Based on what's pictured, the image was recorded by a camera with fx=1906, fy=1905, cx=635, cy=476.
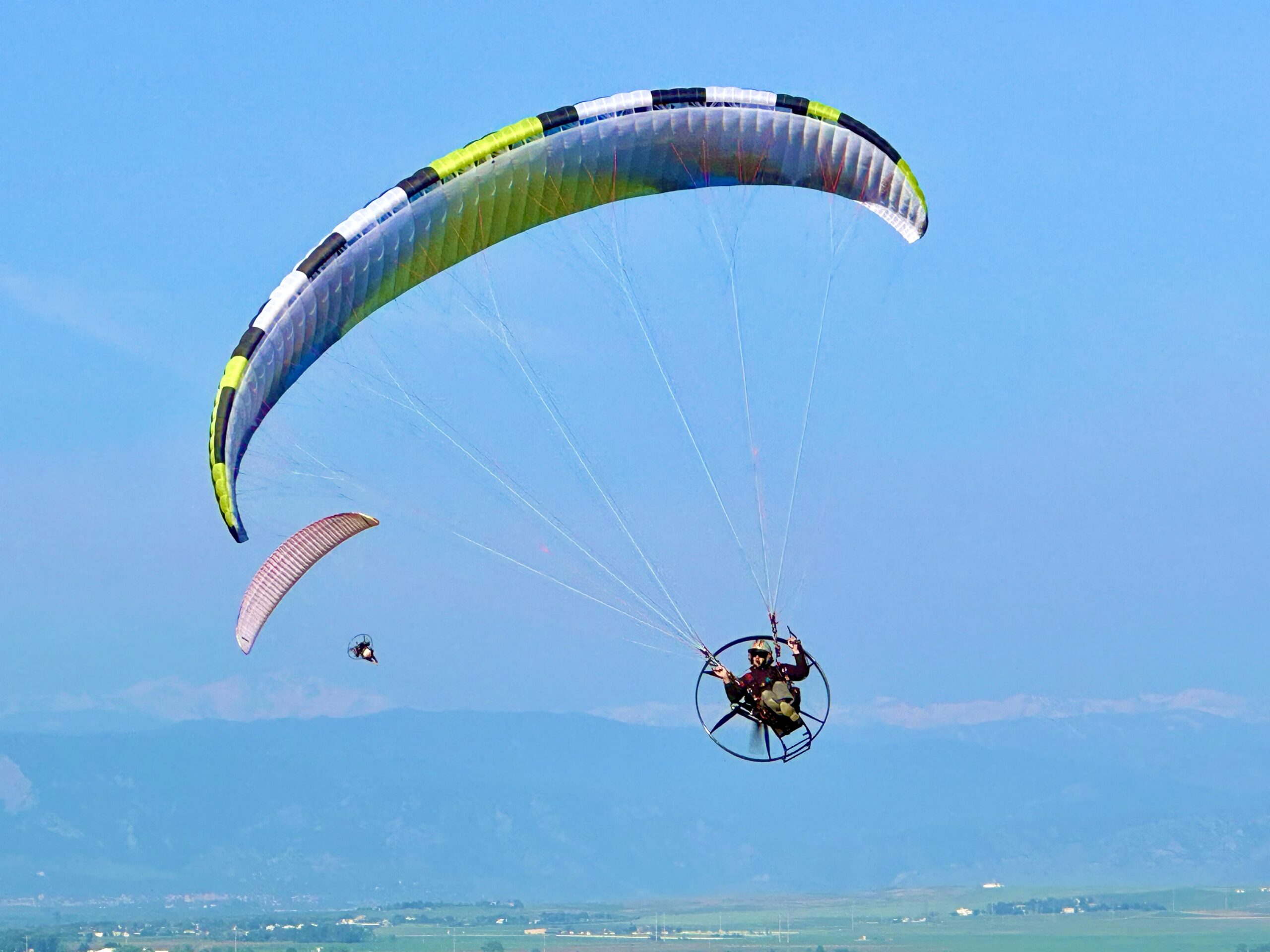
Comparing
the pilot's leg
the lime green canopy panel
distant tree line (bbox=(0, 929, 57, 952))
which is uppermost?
distant tree line (bbox=(0, 929, 57, 952))

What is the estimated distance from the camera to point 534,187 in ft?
99.7

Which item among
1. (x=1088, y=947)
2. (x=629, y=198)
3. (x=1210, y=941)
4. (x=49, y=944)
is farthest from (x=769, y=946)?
(x=629, y=198)

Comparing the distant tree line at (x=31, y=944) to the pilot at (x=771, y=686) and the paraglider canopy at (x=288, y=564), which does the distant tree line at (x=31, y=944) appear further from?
the pilot at (x=771, y=686)

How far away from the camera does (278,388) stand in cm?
2931

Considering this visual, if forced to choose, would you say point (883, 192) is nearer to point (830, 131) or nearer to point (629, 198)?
point (830, 131)

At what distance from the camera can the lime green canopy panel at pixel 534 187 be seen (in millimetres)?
28281

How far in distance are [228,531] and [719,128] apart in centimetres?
1022

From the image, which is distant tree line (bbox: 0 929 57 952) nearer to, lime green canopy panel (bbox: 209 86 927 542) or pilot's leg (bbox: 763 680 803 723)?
lime green canopy panel (bbox: 209 86 927 542)

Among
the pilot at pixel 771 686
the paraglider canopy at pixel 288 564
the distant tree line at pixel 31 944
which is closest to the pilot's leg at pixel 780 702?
the pilot at pixel 771 686

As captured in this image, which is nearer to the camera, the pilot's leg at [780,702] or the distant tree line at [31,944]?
the pilot's leg at [780,702]

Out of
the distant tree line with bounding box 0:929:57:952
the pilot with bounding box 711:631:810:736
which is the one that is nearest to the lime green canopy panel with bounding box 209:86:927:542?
the pilot with bounding box 711:631:810:736

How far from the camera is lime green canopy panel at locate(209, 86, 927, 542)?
2828 centimetres

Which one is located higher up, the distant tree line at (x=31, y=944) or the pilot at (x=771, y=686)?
the distant tree line at (x=31, y=944)

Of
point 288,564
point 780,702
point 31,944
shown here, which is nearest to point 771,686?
point 780,702
